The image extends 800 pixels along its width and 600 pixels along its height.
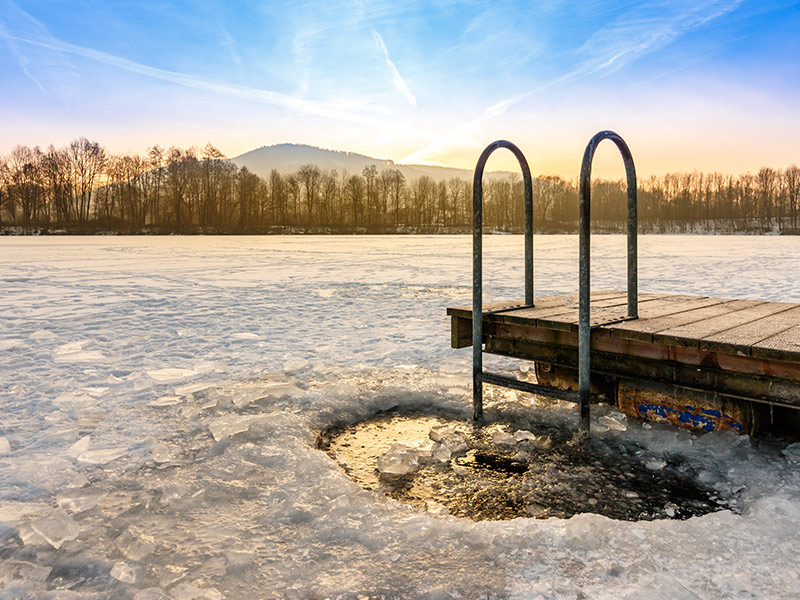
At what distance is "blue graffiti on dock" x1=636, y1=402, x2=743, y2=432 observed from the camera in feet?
10.2

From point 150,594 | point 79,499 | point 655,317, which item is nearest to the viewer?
point 150,594

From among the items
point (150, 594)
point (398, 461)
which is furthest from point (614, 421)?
point (150, 594)

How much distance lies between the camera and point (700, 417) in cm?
319

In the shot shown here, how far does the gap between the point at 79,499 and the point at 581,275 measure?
2672 mm

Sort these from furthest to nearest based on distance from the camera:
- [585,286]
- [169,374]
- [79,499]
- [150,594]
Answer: [169,374], [585,286], [79,499], [150,594]

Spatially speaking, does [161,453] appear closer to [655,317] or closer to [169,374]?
[169,374]

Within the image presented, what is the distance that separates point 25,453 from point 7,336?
3.74 metres

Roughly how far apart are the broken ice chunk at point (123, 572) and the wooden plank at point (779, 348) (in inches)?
108

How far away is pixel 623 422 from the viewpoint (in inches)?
135

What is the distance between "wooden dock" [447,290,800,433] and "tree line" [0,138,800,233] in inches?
2503

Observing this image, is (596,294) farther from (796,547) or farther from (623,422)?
(796,547)

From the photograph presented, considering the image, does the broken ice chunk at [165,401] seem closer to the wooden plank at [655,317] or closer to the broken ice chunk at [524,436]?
the broken ice chunk at [524,436]

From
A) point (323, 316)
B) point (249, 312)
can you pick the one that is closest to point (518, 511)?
point (323, 316)

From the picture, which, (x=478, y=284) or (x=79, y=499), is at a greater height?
(x=478, y=284)
